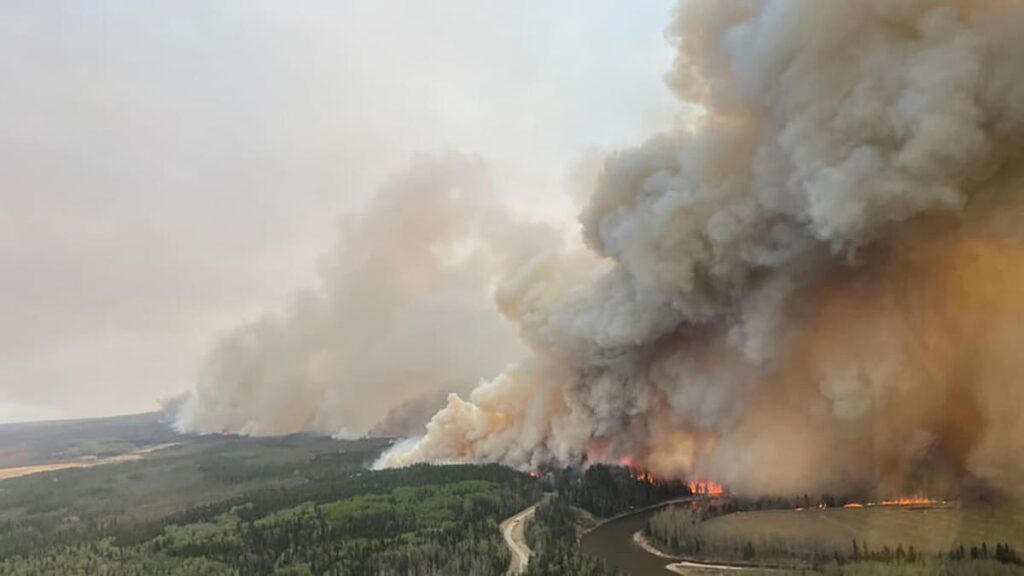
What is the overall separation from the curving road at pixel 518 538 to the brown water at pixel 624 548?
22.4 ft

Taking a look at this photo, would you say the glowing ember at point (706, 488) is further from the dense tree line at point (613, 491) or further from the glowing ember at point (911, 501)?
the glowing ember at point (911, 501)

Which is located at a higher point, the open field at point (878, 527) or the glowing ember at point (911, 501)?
the glowing ember at point (911, 501)

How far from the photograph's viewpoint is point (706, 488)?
103312 mm

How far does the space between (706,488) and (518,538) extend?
101 feet

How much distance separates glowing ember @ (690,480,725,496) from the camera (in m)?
100

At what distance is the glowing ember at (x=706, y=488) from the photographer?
100 meters

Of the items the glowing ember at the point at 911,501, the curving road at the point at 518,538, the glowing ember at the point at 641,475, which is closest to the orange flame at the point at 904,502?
the glowing ember at the point at 911,501

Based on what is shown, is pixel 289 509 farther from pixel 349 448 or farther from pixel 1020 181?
pixel 1020 181

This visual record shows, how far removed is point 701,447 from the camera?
105 m

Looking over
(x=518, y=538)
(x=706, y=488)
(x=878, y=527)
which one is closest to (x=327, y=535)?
(x=518, y=538)

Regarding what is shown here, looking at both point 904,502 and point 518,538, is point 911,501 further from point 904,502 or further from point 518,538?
point 518,538

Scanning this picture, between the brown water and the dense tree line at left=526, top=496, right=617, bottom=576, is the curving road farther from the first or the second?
the brown water

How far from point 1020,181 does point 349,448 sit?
161 m

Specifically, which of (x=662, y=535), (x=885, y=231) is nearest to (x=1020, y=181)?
(x=885, y=231)
